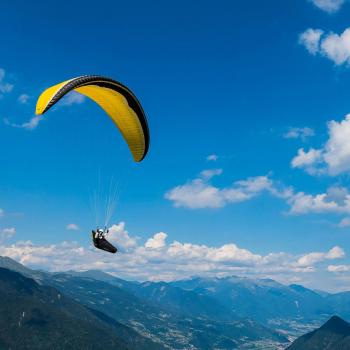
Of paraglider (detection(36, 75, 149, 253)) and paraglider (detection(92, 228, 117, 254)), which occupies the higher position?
paraglider (detection(36, 75, 149, 253))

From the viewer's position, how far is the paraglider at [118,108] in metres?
32.0

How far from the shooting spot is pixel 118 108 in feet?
126

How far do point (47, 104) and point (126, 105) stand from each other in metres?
12.6

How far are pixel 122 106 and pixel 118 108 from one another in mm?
730

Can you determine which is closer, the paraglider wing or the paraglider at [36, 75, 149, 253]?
the paraglider at [36, 75, 149, 253]

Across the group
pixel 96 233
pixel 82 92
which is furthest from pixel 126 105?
pixel 96 233

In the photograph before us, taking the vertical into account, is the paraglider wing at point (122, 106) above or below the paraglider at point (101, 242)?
above

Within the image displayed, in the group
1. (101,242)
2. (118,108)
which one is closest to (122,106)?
(118,108)

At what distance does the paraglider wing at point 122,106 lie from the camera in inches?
1303

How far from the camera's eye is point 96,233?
115 feet

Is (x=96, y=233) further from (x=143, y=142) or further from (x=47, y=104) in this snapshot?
(x=47, y=104)

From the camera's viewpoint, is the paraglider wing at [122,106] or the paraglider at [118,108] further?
the paraglider wing at [122,106]

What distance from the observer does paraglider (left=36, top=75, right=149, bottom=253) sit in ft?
105

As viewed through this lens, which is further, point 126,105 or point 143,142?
point 143,142
